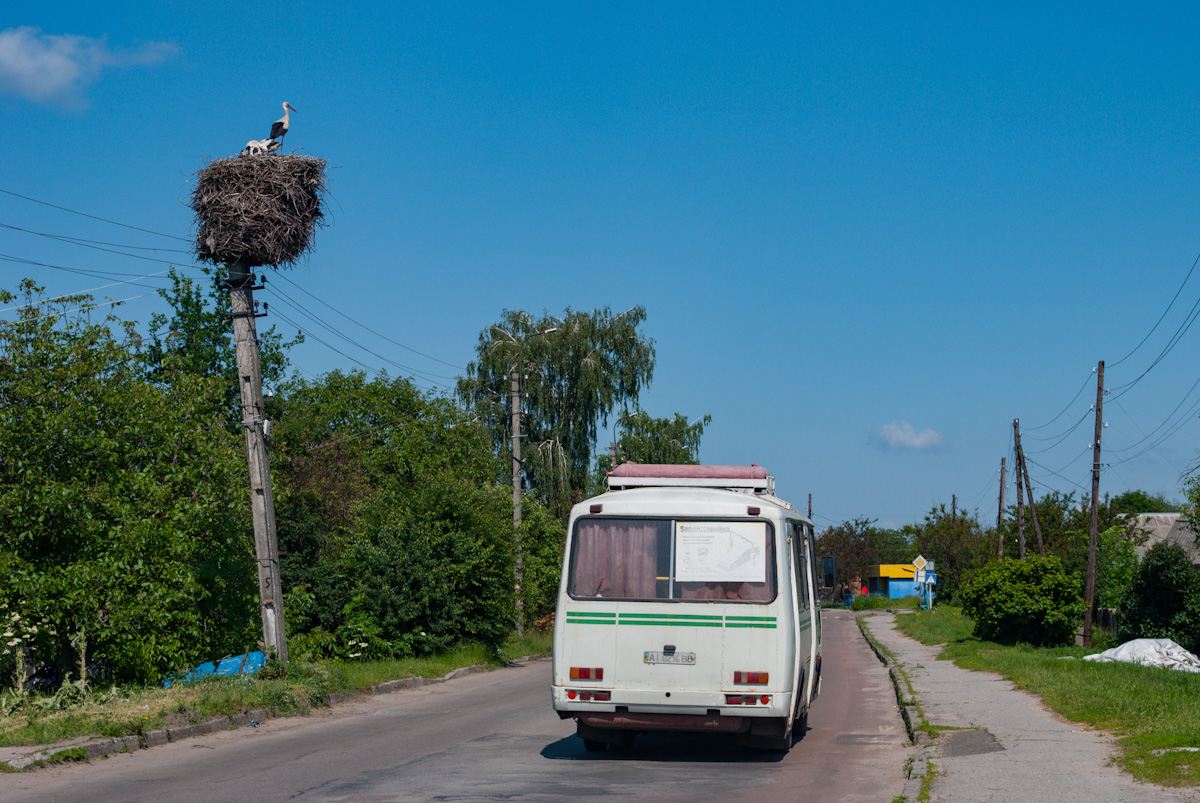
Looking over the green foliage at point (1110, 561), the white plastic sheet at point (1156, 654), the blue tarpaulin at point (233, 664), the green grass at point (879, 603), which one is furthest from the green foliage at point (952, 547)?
the blue tarpaulin at point (233, 664)

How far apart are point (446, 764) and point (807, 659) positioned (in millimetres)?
4280

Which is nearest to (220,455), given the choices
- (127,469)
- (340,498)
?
(127,469)

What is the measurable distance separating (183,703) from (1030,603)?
→ 24.2 metres

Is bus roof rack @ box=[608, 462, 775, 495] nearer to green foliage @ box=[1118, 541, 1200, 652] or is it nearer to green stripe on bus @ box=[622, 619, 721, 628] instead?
green stripe on bus @ box=[622, 619, 721, 628]

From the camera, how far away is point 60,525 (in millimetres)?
17141

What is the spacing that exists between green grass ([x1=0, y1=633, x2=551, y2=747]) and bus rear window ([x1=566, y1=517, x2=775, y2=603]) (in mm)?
5499

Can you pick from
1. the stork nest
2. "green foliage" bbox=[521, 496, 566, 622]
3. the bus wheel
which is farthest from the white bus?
"green foliage" bbox=[521, 496, 566, 622]

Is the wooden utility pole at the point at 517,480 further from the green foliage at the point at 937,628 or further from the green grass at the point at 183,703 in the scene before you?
the green foliage at the point at 937,628

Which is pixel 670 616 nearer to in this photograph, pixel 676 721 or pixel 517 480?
pixel 676 721

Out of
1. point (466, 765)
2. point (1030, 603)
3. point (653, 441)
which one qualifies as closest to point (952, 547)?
point (653, 441)

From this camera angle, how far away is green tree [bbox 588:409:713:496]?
168 feet

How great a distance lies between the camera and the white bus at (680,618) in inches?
420

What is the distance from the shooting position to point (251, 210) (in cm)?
1677

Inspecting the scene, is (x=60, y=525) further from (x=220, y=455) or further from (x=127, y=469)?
(x=220, y=455)
